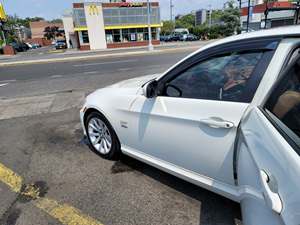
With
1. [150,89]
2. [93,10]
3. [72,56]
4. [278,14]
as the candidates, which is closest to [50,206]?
[150,89]

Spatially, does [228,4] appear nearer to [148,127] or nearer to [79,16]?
[79,16]

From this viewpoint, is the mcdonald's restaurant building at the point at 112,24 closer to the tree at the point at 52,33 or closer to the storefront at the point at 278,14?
the storefront at the point at 278,14

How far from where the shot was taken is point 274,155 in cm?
116

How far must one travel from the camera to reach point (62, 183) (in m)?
2.97

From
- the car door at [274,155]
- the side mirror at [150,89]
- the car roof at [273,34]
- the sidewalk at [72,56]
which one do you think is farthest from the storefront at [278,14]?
the sidewalk at [72,56]

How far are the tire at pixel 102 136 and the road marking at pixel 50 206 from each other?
0.95 m

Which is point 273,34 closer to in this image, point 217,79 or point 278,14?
point 217,79

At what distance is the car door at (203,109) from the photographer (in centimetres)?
190

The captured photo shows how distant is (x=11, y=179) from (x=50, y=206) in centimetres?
88

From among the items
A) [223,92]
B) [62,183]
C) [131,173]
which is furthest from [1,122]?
[223,92]

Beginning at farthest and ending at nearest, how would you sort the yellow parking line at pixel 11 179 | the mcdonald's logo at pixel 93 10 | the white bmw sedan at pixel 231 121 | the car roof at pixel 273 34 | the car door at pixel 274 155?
the mcdonald's logo at pixel 93 10
the yellow parking line at pixel 11 179
the car roof at pixel 273 34
the white bmw sedan at pixel 231 121
the car door at pixel 274 155

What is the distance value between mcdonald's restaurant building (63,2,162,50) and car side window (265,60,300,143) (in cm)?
3784

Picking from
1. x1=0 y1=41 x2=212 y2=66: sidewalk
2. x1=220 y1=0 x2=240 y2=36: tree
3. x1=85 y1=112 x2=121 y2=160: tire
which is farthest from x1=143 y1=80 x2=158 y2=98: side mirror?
x1=220 y1=0 x2=240 y2=36: tree

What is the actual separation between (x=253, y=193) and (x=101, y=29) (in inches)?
1515
